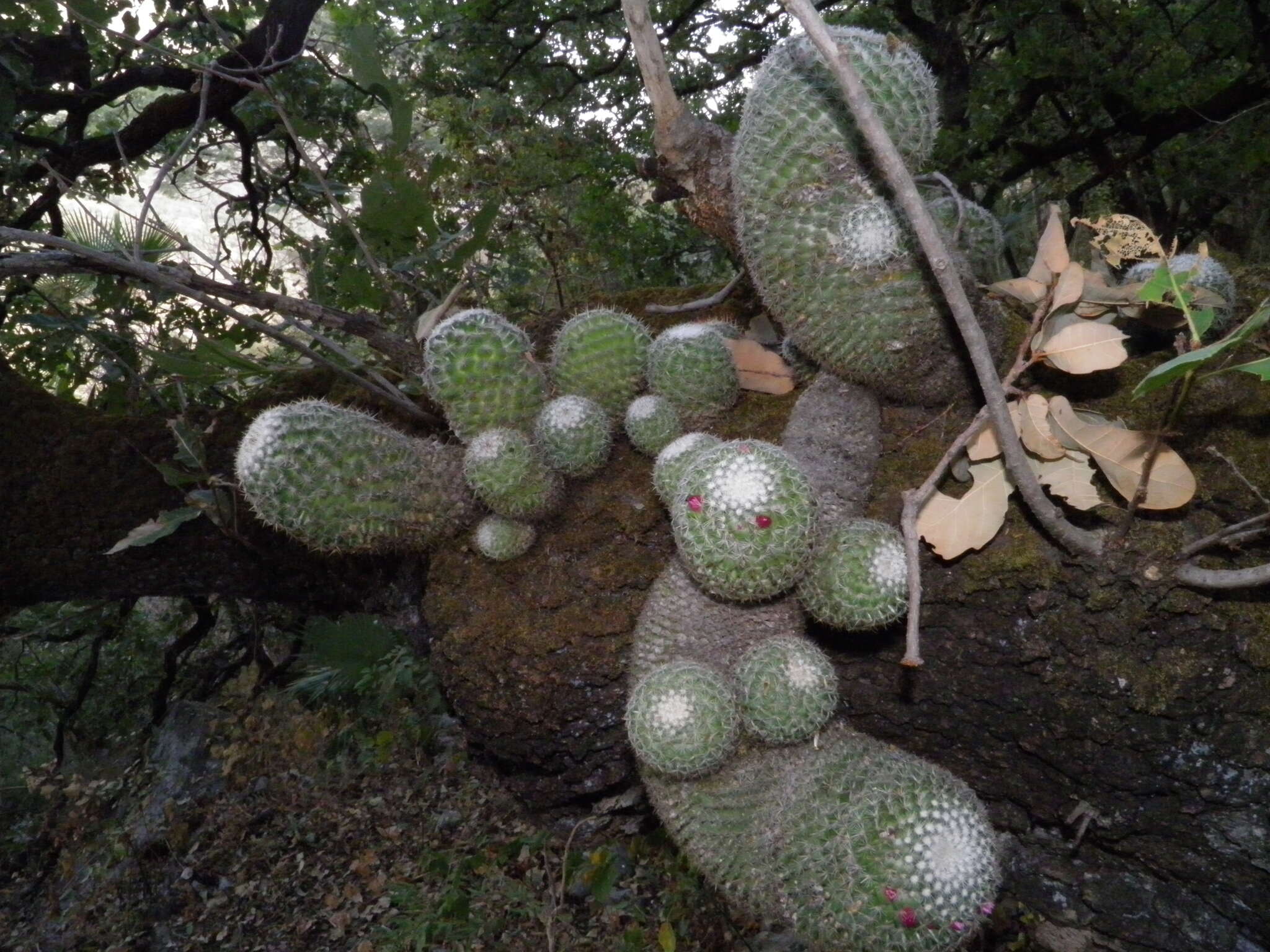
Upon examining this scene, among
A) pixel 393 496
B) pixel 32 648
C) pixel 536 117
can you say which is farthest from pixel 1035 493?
pixel 32 648

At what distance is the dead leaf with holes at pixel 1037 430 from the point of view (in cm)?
115

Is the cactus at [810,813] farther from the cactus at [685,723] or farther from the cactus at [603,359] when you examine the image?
the cactus at [603,359]

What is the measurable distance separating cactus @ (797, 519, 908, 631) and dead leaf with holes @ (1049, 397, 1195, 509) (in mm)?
298

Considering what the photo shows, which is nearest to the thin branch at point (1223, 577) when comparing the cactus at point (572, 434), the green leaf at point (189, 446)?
the cactus at point (572, 434)

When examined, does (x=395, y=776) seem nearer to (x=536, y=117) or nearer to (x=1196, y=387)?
(x=1196, y=387)

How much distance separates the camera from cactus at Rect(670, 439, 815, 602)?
109 cm

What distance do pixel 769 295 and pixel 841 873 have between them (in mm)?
903

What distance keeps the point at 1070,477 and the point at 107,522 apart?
199 cm

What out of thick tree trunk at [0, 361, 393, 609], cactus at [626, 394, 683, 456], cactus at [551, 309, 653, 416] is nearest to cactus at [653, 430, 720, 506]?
cactus at [626, 394, 683, 456]

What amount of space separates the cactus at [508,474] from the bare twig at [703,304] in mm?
531

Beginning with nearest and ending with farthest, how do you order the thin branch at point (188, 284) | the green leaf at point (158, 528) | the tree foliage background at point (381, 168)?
the thin branch at point (188, 284), the green leaf at point (158, 528), the tree foliage background at point (381, 168)

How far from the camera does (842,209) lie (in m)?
1.24

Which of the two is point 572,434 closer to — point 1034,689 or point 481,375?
point 481,375

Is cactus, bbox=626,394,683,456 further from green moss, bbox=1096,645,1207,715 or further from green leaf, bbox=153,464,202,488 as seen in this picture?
green leaf, bbox=153,464,202,488
